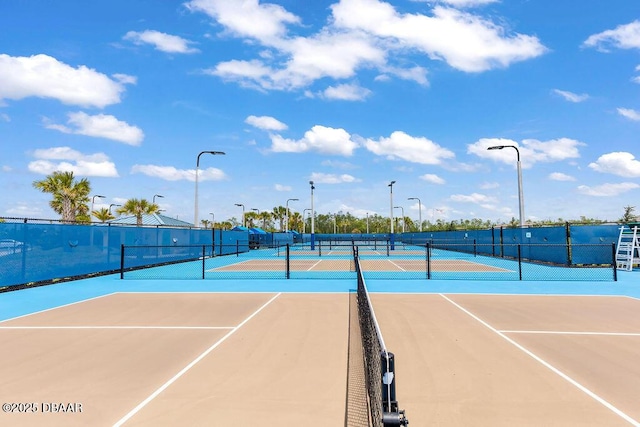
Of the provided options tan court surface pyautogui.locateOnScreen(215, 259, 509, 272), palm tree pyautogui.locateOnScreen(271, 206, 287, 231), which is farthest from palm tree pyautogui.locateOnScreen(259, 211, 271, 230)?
tan court surface pyautogui.locateOnScreen(215, 259, 509, 272)

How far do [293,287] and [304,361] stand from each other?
844cm

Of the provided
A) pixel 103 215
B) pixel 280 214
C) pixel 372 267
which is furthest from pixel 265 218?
pixel 372 267

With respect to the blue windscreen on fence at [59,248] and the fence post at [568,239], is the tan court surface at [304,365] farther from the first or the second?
the fence post at [568,239]

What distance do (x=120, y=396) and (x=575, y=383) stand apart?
6.07m

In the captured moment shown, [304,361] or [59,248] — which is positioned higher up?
[59,248]

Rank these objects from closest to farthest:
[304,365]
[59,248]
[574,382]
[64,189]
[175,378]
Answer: [574,382] < [175,378] < [304,365] < [59,248] < [64,189]

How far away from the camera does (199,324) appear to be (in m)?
8.75

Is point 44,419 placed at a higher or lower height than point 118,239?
lower

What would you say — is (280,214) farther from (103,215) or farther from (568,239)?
(568,239)

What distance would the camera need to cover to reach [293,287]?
14.6 meters

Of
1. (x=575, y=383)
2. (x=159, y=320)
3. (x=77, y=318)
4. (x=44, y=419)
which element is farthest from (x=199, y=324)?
(x=575, y=383)

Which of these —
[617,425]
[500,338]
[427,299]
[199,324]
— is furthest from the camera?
[427,299]

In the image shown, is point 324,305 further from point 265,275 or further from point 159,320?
point 265,275

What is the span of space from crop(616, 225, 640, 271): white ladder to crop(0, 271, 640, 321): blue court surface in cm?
352
